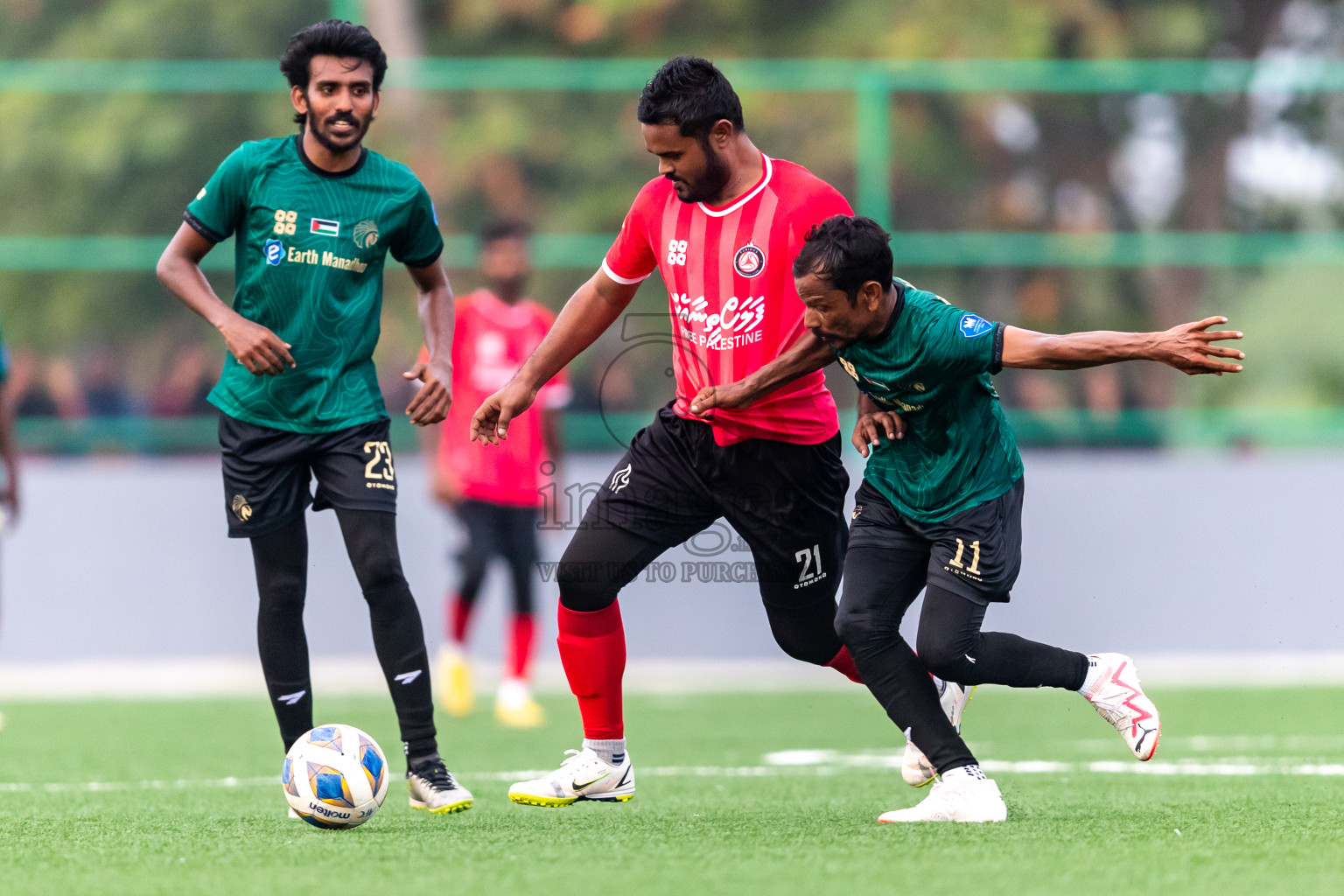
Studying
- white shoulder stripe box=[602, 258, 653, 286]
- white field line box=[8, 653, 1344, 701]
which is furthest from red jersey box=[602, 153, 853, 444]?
white field line box=[8, 653, 1344, 701]

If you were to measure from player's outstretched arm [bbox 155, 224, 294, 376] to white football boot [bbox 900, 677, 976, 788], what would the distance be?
2159 millimetres

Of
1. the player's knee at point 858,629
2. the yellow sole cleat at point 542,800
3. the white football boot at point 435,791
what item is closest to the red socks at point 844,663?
the player's knee at point 858,629

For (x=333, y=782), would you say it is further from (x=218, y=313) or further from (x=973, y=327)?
(x=973, y=327)

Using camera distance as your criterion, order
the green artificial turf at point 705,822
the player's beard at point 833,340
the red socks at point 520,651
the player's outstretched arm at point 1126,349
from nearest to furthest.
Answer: the green artificial turf at point 705,822 < the player's outstretched arm at point 1126,349 < the player's beard at point 833,340 < the red socks at point 520,651

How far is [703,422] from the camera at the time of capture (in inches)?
201

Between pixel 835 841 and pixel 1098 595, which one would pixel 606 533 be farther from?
pixel 1098 595

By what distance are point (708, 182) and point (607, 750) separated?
69.6 inches

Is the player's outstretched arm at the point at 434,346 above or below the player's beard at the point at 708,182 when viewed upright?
below

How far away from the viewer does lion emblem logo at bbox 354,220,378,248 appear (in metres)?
5.05

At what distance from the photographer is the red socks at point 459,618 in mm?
8930

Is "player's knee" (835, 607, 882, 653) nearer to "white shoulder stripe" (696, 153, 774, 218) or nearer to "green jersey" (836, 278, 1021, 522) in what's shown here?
"green jersey" (836, 278, 1021, 522)

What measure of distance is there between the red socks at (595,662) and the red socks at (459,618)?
148 inches

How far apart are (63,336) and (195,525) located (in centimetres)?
171

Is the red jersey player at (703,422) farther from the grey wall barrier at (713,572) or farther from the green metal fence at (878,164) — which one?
the green metal fence at (878,164)
